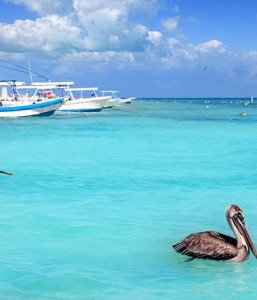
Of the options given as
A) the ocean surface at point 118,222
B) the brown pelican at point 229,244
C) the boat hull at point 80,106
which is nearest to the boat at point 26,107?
the boat hull at point 80,106

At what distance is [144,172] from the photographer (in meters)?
16.0

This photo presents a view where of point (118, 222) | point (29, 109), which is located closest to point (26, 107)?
point (29, 109)

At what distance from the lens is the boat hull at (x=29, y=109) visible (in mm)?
44000

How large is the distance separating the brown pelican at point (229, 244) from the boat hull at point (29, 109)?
3851 centimetres

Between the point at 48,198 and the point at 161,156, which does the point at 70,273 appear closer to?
the point at 48,198

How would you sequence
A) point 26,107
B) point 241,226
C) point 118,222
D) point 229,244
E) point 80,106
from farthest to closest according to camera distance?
point 80,106
point 26,107
point 118,222
point 229,244
point 241,226

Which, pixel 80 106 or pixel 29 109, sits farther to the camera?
pixel 80 106

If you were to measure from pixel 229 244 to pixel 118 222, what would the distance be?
3.13 metres

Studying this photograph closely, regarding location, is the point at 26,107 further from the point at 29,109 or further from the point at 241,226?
the point at 241,226

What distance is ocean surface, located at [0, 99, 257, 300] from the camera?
6559mm

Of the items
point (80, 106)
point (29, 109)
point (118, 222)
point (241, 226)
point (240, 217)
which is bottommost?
point (118, 222)

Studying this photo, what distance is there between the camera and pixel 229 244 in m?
6.88

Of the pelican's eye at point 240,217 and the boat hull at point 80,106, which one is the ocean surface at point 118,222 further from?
the boat hull at point 80,106

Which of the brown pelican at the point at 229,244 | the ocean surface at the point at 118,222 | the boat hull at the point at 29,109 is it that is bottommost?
the ocean surface at the point at 118,222
